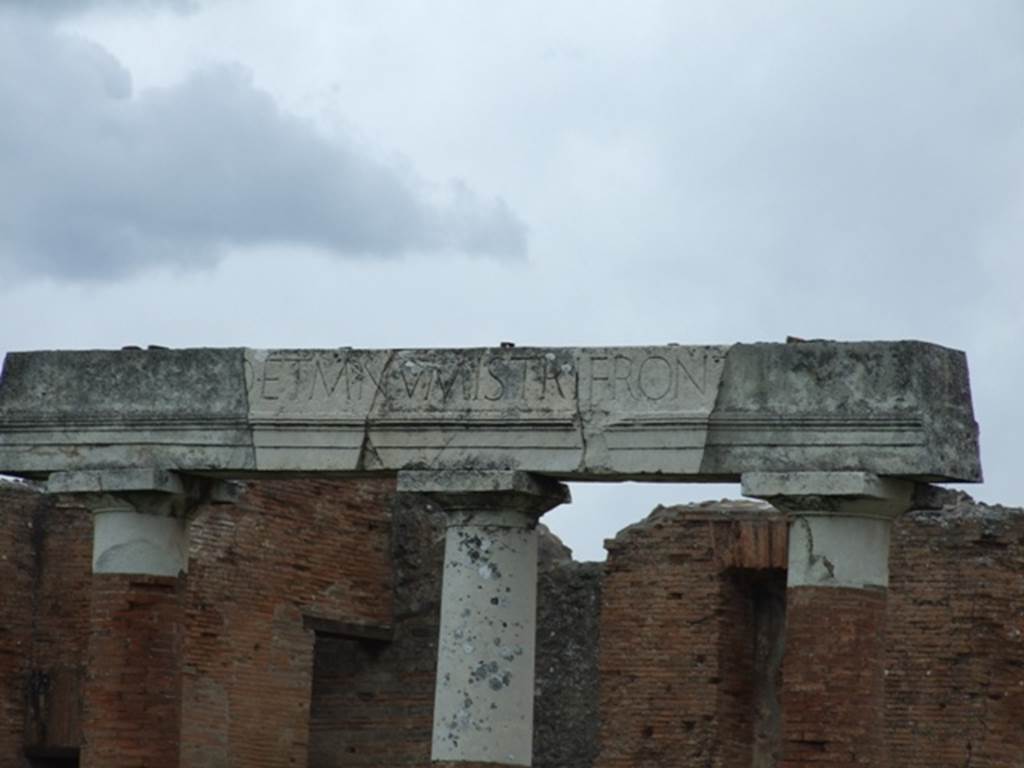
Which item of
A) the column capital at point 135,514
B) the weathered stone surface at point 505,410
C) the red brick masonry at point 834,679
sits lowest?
the red brick masonry at point 834,679

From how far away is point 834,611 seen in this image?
1281 cm

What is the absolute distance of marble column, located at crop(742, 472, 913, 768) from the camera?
12750mm

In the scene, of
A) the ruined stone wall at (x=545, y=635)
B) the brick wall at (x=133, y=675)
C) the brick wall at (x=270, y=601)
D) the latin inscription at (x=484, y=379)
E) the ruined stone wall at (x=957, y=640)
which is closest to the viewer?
the latin inscription at (x=484, y=379)

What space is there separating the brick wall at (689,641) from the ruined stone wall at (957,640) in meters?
0.89

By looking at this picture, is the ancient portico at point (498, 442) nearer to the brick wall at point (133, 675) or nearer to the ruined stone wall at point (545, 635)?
the brick wall at point (133, 675)

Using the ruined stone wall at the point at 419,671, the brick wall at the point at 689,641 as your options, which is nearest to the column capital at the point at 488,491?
the brick wall at the point at 689,641

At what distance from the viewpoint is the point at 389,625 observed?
64.4ft

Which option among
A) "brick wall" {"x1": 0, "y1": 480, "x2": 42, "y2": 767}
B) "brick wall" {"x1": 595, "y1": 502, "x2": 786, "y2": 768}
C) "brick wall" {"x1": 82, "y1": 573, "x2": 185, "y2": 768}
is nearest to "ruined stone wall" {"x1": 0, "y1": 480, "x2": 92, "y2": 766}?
"brick wall" {"x1": 0, "y1": 480, "x2": 42, "y2": 767}

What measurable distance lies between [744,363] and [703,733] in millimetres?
4966

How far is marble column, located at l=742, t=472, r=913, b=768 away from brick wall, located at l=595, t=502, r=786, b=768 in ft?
14.5

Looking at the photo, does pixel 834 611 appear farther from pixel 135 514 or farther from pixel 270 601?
pixel 270 601

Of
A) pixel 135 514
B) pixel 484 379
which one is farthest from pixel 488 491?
pixel 135 514

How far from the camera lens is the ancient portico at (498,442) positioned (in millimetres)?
12828

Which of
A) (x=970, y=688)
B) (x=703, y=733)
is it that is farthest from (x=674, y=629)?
(x=970, y=688)
